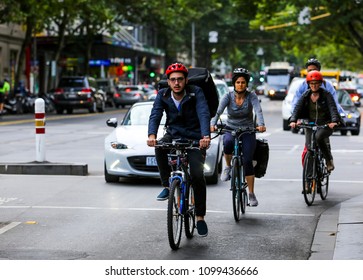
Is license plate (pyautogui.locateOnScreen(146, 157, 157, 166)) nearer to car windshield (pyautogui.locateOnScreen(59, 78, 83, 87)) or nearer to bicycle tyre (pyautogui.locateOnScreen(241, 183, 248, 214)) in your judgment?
bicycle tyre (pyautogui.locateOnScreen(241, 183, 248, 214))

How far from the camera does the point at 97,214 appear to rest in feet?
38.1

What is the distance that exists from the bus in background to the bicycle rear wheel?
8185cm

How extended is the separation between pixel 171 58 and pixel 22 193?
8399 centimetres

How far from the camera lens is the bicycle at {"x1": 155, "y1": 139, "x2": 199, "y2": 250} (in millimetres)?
8969

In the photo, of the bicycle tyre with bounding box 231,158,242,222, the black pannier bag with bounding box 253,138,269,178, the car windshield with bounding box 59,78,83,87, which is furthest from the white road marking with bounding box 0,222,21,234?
the car windshield with bounding box 59,78,83,87

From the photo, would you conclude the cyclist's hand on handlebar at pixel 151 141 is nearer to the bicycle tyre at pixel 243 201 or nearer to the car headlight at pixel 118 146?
the bicycle tyre at pixel 243 201

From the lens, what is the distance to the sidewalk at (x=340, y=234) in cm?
864

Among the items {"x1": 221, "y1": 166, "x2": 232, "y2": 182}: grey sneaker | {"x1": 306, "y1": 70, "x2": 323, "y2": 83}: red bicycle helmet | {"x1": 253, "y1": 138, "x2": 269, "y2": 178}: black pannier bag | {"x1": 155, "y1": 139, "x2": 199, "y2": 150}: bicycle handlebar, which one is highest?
{"x1": 306, "y1": 70, "x2": 323, "y2": 83}: red bicycle helmet

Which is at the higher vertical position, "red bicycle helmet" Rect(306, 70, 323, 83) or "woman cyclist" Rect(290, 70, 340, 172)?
"red bicycle helmet" Rect(306, 70, 323, 83)

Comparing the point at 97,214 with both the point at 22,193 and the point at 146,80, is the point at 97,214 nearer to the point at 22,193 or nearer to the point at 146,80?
the point at 22,193

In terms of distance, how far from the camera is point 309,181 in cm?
Result: 1258

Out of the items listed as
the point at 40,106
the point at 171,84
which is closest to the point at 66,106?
the point at 40,106

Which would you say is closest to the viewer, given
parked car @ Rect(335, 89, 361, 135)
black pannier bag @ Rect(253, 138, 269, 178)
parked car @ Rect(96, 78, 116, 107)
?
black pannier bag @ Rect(253, 138, 269, 178)

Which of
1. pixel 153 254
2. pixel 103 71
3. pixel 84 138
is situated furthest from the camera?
pixel 103 71
